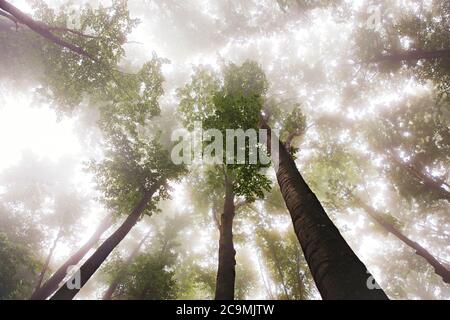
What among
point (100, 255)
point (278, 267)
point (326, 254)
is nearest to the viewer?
point (326, 254)

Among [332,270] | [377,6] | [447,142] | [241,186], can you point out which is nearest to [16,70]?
[241,186]

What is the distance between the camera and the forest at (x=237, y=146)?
792 cm

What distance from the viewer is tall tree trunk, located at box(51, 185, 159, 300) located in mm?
9703

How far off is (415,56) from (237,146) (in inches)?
556

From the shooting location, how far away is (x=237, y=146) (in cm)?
757

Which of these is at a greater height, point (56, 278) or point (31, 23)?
point (31, 23)

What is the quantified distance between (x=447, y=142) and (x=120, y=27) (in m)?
17.5

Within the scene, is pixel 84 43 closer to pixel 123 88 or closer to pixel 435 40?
pixel 123 88

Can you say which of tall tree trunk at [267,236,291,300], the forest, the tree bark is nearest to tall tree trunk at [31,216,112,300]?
the forest

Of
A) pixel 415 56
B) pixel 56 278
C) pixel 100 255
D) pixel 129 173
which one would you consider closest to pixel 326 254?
pixel 100 255

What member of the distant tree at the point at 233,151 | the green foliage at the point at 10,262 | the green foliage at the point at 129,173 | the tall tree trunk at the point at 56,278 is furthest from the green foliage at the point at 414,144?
the green foliage at the point at 10,262

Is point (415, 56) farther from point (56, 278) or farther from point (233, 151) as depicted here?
point (56, 278)

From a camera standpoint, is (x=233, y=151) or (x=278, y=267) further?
(x=278, y=267)

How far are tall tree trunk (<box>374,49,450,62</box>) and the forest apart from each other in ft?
0.23
